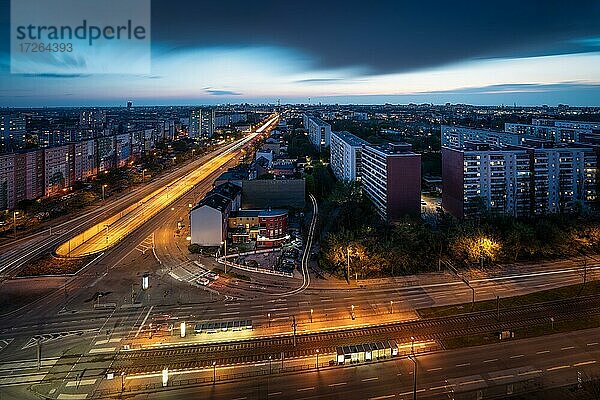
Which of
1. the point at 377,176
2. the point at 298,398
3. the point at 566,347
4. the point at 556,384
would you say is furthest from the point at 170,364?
the point at 377,176

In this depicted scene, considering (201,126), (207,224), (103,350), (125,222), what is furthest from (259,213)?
(201,126)

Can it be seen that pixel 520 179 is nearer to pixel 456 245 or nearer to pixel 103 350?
pixel 456 245

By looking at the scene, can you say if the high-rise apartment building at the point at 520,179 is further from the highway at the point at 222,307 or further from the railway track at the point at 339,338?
the railway track at the point at 339,338

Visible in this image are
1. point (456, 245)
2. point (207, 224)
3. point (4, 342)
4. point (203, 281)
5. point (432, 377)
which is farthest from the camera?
point (207, 224)

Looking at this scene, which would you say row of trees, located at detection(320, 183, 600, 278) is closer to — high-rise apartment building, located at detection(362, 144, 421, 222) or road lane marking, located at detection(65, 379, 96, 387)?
high-rise apartment building, located at detection(362, 144, 421, 222)

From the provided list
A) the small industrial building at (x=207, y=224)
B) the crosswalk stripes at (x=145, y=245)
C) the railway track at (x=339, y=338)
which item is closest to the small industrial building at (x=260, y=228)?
the small industrial building at (x=207, y=224)

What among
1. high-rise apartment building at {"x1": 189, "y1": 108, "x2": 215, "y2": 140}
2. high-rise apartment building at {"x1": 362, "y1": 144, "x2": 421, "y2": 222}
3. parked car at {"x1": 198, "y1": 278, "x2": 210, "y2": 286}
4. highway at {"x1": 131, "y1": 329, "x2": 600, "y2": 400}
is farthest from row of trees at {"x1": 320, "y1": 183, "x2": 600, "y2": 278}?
high-rise apartment building at {"x1": 189, "y1": 108, "x2": 215, "y2": 140}
